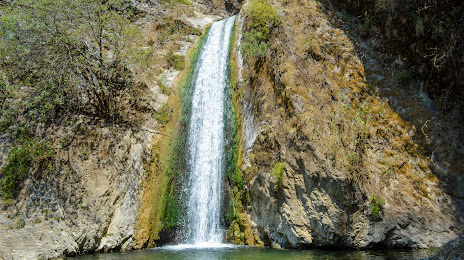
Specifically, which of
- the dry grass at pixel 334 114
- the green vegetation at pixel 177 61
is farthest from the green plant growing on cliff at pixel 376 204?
the green vegetation at pixel 177 61

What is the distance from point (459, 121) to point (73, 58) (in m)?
15.1

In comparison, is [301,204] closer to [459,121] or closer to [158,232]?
[158,232]

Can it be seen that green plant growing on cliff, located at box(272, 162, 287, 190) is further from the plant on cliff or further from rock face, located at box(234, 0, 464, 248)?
the plant on cliff

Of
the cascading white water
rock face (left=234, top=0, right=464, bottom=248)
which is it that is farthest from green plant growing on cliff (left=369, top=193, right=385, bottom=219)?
the cascading white water

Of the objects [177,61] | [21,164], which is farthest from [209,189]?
[177,61]

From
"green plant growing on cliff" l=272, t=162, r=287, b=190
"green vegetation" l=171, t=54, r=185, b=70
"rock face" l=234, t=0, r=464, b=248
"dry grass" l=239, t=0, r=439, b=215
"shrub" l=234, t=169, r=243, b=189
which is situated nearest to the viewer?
"rock face" l=234, t=0, r=464, b=248

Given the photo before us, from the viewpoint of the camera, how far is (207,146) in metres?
13.9

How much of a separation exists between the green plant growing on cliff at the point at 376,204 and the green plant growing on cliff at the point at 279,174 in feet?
9.63

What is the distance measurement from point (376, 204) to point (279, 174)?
3249 millimetres

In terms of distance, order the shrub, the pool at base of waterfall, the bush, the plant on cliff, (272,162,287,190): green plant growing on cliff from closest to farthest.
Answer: the pool at base of waterfall
the bush
(272,162,287,190): green plant growing on cliff
the plant on cliff
the shrub

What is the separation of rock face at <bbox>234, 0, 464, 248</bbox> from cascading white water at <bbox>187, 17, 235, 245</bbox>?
1352 millimetres

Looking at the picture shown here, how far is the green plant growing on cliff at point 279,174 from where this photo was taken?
10578mm

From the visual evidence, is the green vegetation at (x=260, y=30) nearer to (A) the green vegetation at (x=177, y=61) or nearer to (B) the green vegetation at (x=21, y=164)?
(A) the green vegetation at (x=177, y=61)

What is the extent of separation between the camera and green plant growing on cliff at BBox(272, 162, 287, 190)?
10.6 metres
